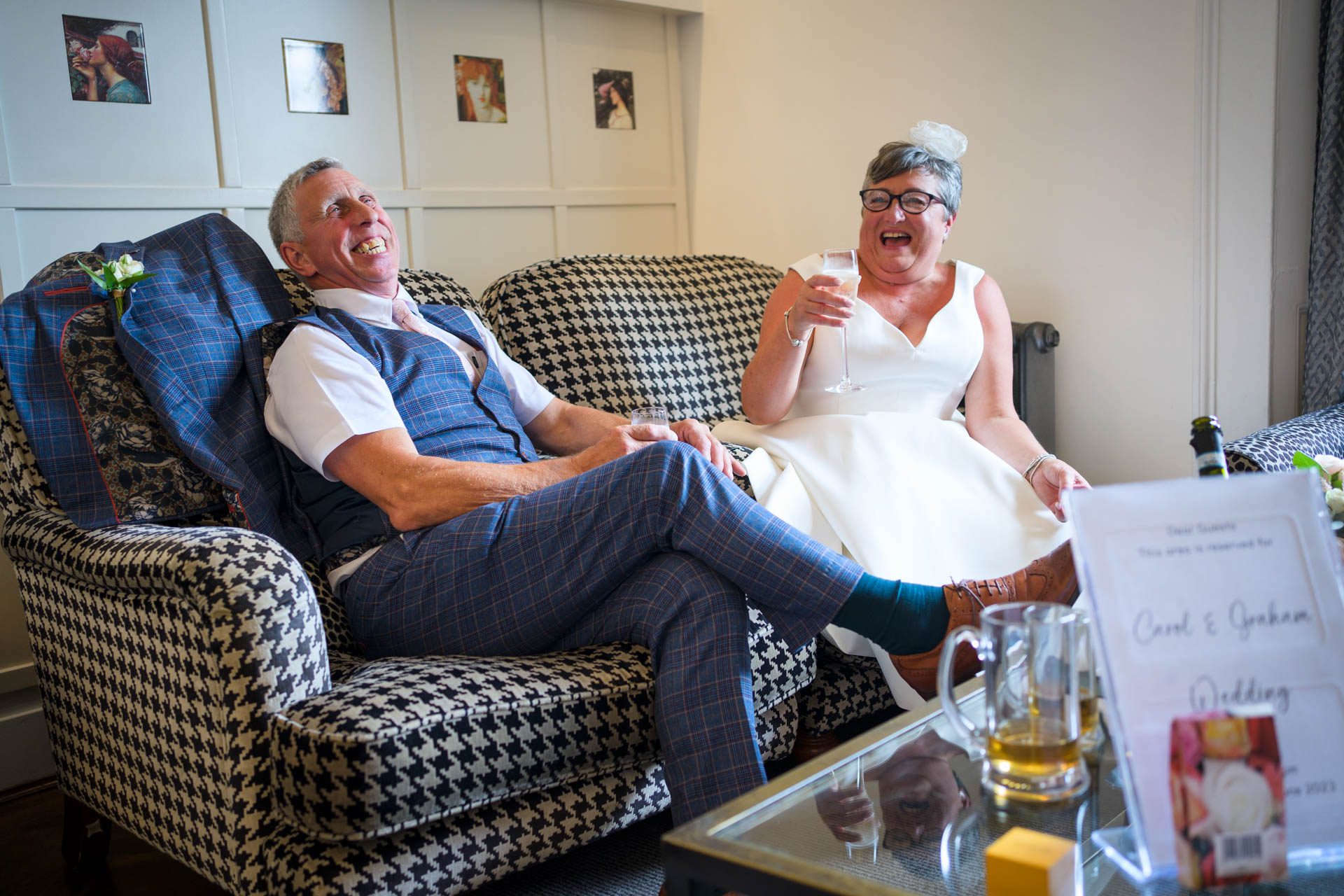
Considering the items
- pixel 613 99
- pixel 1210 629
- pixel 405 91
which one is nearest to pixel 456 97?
pixel 405 91

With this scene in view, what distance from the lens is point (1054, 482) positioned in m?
2.01

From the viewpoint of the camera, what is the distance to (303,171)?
6.81 ft

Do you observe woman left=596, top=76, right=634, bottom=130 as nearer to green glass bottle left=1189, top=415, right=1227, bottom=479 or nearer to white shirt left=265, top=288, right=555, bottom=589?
white shirt left=265, top=288, right=555, bottom=589

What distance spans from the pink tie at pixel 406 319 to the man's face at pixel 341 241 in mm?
36

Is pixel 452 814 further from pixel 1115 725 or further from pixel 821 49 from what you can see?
pixel 821 49

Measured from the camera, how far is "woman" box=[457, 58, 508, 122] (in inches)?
128

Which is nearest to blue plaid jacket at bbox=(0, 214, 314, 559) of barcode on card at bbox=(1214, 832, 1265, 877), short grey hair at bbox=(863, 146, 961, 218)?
short grey hair at bbox=(863, 146, 961, 218)

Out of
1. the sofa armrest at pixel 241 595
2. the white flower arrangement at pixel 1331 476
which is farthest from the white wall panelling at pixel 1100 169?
the sofa armrest at pixel 241 595

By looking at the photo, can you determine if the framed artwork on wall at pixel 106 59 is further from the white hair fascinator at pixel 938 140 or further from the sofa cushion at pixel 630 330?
the white hair fascinator at pixel 938 140

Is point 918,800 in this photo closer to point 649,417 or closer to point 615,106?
point 649,417

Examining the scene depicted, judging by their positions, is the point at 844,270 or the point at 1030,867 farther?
the point at 844,270

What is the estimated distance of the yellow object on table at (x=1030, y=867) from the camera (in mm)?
796

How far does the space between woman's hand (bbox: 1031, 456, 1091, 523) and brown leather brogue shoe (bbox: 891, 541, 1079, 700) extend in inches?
16.3

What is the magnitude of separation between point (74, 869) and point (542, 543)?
1.06 meters
